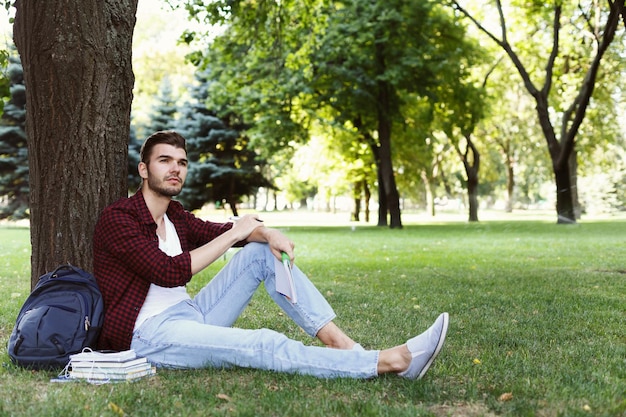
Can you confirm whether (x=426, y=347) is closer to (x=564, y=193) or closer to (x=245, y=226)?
(x=245, y=226)

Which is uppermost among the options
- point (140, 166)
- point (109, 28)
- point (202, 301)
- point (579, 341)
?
point (109, 28)

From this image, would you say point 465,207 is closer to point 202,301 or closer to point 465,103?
point 465,103

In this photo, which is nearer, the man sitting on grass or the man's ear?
the man sitting on grass

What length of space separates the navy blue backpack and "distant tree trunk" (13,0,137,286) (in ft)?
2.70

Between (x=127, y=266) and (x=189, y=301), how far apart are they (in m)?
0.47

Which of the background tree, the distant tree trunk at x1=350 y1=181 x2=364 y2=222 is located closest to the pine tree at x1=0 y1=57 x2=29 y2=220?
the distant tree trunk at x1=350 y1=181 x2=364 y2=222

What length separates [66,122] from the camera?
4.54m

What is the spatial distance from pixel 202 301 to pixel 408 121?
1044 inches

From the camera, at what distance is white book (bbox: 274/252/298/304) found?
393 centimetres

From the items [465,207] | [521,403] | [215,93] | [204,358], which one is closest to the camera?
[521,403]

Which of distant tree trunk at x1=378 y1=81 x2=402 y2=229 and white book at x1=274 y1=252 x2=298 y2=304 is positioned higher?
distant tree trunk at x1=378 y1=81 x2=402 y2=229

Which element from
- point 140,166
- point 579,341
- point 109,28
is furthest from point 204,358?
point 579,341

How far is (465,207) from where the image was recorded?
82188 mm

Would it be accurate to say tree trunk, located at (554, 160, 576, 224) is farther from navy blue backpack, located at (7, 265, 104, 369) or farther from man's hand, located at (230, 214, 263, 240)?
navy blue backpack, located at (7, 265, 104, 369)
